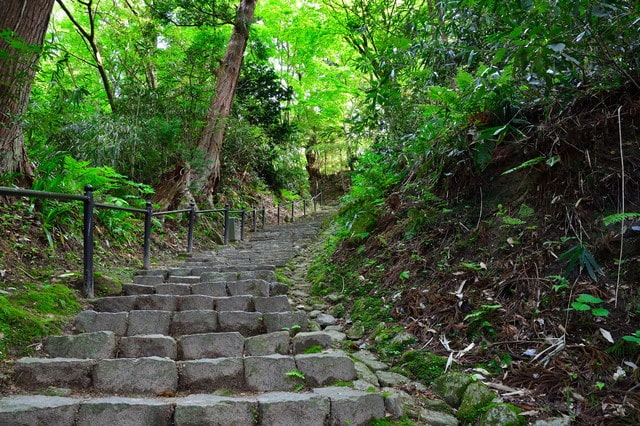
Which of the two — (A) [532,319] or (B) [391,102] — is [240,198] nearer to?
(B) [391,102]

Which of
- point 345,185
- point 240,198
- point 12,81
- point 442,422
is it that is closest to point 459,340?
point 442,422

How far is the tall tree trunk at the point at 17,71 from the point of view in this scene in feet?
13.2

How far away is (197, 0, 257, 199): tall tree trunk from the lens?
9109 millimetres

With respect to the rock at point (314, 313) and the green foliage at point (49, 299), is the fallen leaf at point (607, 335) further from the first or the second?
the green foliage at point (49, 299)

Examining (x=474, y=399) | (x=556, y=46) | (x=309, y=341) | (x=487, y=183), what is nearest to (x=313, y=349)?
(x=309, y=341)

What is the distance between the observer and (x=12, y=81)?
403cm

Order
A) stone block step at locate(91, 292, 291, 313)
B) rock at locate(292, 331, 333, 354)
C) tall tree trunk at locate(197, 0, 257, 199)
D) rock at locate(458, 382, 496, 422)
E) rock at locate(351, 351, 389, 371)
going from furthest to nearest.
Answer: tall tree trunk at locate(197, 0, 257, 199) → stone block step at locate(91, 292, 291, 313) → rock at locate(292, 331, 333, 354) → rock at locate(351, 351, 389, 371) → rock at locate(458, 382, 496, 422)

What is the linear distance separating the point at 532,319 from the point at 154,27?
9094 millimetres

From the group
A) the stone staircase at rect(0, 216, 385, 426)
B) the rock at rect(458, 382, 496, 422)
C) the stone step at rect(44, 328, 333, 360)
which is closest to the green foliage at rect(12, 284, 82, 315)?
the stone staircase at rect(0, 216, 385, 426)

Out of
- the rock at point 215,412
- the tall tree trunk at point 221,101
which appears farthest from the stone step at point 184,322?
the tall tree trunk at point 221,101

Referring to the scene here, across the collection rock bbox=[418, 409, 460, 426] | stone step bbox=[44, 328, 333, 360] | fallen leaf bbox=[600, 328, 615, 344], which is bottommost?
rock bbox=[418, 409, 460, 426]

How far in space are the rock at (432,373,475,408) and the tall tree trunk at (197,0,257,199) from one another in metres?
7.54

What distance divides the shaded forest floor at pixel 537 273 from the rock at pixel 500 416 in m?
0.09

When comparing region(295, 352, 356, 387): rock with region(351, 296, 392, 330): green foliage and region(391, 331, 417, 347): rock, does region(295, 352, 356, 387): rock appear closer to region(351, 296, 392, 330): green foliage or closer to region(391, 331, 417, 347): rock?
region(391, 331, 417, 347): rock
